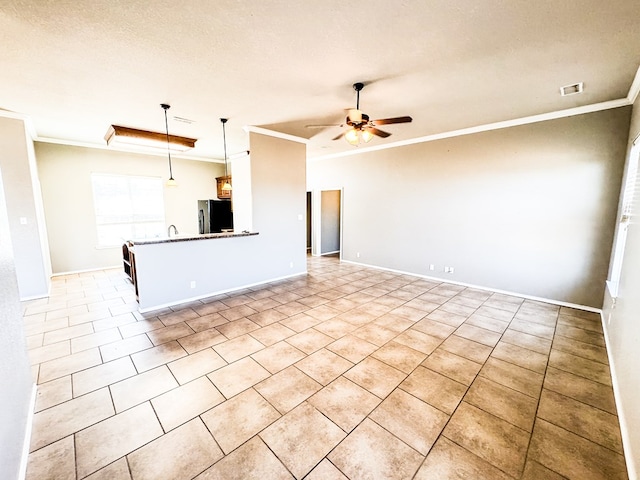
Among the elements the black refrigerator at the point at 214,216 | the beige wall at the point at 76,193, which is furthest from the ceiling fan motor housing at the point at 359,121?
the beige wall at the point at 76,193

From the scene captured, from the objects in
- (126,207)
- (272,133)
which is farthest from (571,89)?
(126,207)

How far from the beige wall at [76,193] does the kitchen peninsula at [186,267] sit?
275 centimetres

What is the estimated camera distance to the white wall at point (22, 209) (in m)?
4.03

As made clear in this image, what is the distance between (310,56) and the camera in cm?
241

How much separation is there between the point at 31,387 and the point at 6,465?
3.74 ft

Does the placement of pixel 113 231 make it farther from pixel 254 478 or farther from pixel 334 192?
pixel 254 478

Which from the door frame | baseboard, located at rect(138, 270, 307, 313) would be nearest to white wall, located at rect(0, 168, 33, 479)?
baseboard, located at rect(138, 270, 307, 313)

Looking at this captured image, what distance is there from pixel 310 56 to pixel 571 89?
3.21 metres

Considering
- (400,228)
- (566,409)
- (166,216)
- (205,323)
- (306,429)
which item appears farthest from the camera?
(166,216)

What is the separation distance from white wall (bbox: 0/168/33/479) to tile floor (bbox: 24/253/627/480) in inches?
9.0

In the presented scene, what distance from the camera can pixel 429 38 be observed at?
7.09 feet

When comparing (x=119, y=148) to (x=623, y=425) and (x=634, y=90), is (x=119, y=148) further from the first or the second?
(x=634, y=90)

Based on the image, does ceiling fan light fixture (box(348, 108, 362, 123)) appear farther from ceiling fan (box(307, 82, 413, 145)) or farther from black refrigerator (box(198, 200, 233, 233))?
→ black refrigerator (box(198, 200, 233, 233))

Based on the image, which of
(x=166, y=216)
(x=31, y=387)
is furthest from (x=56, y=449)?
(x=166, y=216)
